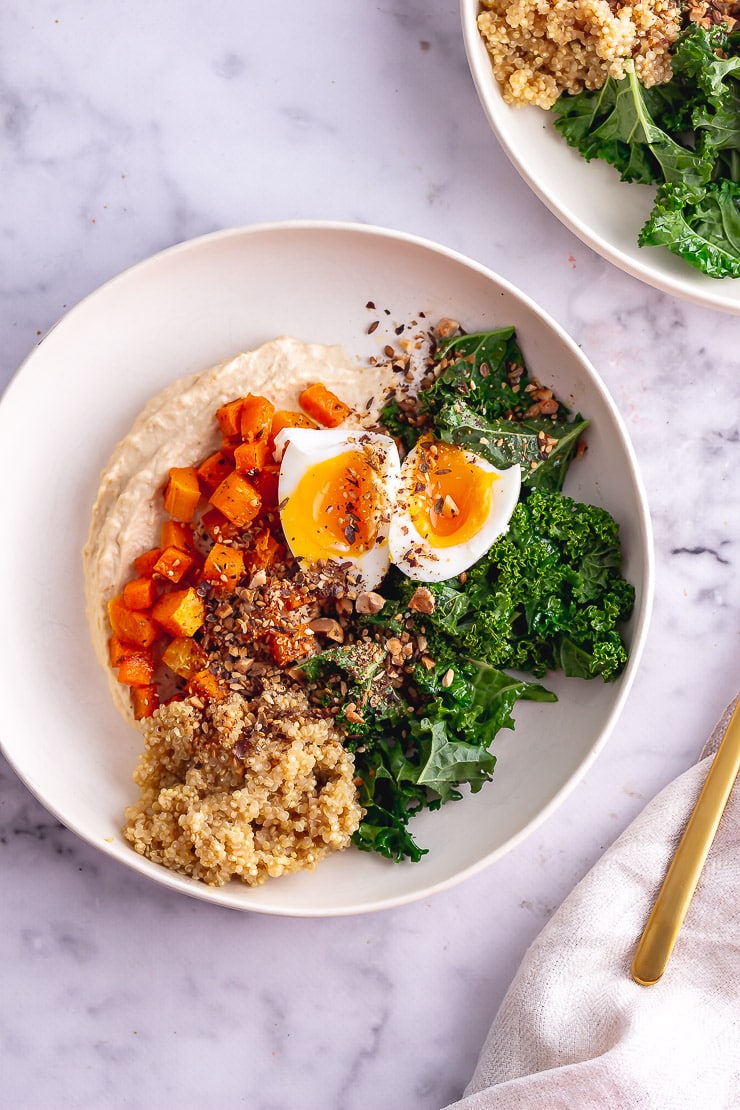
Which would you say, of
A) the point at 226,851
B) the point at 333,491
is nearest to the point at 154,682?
the point at 226,851

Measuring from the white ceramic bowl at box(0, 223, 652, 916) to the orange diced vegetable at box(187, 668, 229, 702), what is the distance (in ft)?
1.28

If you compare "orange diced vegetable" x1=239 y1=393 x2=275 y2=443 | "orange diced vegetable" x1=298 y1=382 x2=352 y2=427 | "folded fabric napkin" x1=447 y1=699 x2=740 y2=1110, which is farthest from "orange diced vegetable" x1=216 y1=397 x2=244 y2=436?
"folded fabric napkin" x1=447 y1=699 x2=740 y2=1110

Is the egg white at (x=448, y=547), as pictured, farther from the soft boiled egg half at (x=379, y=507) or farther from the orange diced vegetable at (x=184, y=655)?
the orange diced vegetable at (x=184, y=655)

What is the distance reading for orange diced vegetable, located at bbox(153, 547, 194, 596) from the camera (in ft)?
9.51

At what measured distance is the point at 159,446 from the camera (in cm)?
296

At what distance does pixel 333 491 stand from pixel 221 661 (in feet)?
2.24

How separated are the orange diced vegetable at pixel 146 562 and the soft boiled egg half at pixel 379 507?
46 cm

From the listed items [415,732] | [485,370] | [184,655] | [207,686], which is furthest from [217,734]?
[485,370]

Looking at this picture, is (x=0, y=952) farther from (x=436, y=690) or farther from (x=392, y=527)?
(x=392, y=527)

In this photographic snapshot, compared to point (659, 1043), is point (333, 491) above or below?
above

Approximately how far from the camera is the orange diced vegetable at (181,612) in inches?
→ 113

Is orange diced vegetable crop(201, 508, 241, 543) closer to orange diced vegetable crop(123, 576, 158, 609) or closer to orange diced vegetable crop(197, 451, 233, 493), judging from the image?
orange diced vegetable crop(197, 451, 233, 493)

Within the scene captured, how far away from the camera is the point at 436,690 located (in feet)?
9.48

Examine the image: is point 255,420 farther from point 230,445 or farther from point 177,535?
point 177,535
